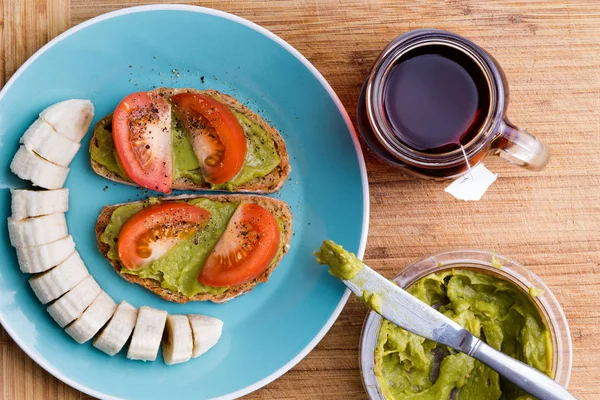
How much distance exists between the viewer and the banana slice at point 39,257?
8.79 feet

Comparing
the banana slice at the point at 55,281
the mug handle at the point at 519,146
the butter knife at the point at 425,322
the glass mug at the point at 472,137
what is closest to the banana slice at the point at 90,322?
the banana slice at the point at 55,281

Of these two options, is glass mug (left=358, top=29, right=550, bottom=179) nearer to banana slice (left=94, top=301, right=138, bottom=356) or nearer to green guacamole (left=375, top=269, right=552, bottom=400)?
Answer: green guacamole (left=375, top=269, right=552, bottom=400)

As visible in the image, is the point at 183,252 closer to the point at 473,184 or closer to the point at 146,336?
the point at 146,336

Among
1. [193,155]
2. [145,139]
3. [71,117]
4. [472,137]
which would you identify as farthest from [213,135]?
[472,137]

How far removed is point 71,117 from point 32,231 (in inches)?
19.9

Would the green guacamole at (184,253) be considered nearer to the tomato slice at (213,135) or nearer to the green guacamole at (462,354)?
the tomato slice at (213,135)

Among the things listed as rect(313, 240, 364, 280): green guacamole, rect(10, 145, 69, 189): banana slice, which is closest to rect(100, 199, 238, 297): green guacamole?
rect(10, 145, 69, 189): banana slice

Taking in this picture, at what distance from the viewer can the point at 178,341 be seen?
272cm

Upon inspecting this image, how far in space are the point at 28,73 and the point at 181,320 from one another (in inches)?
48.5

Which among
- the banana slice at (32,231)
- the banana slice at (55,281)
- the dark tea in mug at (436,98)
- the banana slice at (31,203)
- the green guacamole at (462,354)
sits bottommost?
the green guacamole at (462,354)

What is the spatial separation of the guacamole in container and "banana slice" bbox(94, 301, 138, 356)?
1003 mm

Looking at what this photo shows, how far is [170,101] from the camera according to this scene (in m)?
2.83

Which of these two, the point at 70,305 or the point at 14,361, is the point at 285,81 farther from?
the point at 14,361

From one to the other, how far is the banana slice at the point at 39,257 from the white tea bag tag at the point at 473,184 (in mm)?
1710
